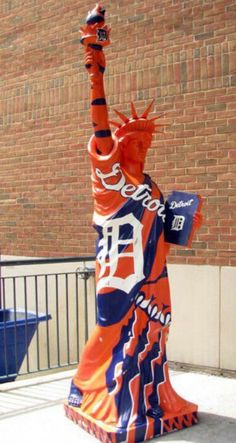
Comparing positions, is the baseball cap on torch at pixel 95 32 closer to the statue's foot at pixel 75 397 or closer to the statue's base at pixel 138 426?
the statue's foot at pixel 75 397

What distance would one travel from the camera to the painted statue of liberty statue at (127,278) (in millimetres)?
4250

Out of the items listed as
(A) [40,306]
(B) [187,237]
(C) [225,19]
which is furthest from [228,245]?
(A) [40,306]

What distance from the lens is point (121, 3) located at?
7.04 metres

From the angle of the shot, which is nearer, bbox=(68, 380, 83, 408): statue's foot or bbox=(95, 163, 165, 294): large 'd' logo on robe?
bbox=(95, 163, 165, 294): large 'd' logo on robe

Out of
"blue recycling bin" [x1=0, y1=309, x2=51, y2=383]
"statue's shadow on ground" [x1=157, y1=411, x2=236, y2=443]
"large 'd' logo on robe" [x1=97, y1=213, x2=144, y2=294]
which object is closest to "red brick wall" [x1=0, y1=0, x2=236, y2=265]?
"blue recycling bin" [x1=0, y1=309, x2=51, y2=383]

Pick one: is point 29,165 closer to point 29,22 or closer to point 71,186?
point 71,186

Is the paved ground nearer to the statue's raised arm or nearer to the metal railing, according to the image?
the metal railing

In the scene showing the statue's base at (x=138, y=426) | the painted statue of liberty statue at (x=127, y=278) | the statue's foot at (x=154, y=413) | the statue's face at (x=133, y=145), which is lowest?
the statue's base at (x=138, y=426)

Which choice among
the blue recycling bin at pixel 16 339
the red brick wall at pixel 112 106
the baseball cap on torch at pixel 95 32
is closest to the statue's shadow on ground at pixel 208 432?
the red brick wall at pixel 112 106

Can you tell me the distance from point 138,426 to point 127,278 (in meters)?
1.00

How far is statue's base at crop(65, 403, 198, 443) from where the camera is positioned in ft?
13.4

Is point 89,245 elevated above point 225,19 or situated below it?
below

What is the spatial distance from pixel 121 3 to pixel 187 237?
3.80 meters

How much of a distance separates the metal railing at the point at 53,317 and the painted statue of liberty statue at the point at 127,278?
6.55 ft
